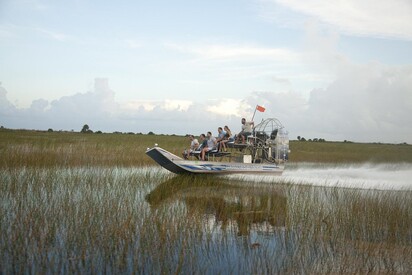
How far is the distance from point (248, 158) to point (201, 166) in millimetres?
2126

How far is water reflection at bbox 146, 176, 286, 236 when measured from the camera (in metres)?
10.1

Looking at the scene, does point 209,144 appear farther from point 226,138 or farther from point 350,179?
point 350,179

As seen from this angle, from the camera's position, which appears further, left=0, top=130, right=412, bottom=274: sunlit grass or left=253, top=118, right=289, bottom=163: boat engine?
left=253, top=118, right=289, bottom=163: boat engine

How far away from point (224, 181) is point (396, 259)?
1156 centimetres

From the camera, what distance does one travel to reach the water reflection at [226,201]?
1011 centimetres

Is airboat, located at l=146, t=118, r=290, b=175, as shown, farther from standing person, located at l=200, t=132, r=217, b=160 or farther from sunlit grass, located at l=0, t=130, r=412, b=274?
sunlit grass, located at l=0, t=130, r=412, b=274

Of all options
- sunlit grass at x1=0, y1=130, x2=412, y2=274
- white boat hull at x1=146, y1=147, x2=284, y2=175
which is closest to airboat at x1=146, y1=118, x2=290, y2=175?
white boat hull at x1=146, y1=147, x2=284, y2=175

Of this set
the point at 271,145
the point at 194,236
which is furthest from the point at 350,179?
the point at 194,236

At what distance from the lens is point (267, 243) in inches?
329

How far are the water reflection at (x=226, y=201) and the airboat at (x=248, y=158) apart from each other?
1.76 ft

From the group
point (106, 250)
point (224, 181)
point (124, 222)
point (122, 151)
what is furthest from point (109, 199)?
point (122, 151)

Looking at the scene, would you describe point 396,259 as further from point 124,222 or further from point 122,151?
point 122,151

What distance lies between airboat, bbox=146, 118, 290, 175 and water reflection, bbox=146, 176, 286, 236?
1.76 feet

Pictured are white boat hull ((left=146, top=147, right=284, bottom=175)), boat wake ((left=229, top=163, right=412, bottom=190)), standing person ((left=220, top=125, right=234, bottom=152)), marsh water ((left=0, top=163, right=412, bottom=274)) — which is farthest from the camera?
boat wake ((left=229, top=163, right=412, bottom=190))
